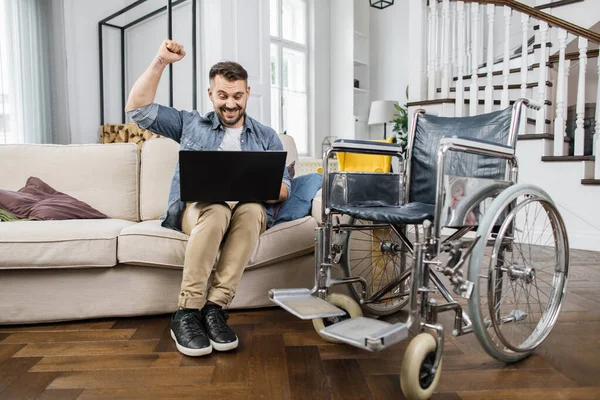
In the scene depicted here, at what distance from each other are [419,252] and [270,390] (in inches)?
20.7

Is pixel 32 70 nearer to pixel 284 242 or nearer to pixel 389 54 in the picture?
pixel 284 242

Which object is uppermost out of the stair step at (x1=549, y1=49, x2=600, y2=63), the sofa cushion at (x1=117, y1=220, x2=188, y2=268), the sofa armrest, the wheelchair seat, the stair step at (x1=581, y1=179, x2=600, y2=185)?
the stair step at (x1=549, y1=49, x2=600, y2=63)

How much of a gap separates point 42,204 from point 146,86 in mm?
845

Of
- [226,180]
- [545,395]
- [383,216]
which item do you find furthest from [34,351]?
[545,395]

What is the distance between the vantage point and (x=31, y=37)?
Answer: 3889 millimetres

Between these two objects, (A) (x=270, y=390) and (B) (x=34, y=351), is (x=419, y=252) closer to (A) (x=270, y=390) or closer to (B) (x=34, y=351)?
(A) (x=270, y=390)

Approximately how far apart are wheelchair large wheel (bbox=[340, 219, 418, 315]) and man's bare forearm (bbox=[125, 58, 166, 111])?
2.86 ft

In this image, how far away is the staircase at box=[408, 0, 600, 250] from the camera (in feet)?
10.9

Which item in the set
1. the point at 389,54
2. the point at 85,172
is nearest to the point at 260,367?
the point at 85,172

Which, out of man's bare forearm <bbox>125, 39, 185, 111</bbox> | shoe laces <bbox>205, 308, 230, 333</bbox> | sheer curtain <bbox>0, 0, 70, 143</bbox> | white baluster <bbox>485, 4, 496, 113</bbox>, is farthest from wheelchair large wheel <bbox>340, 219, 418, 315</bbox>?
sheer curtain <bbox>0, 0, 70, 143</bbox>

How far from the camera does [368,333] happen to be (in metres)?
1.17

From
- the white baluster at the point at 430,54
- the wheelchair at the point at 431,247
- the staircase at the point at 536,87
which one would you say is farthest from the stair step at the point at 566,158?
the wheelchair at the point at 431,247

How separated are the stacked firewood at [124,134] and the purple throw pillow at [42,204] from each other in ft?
5.48

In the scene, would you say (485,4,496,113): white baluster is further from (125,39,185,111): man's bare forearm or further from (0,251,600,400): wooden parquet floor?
(125,39,185,111): man's bare forearm
